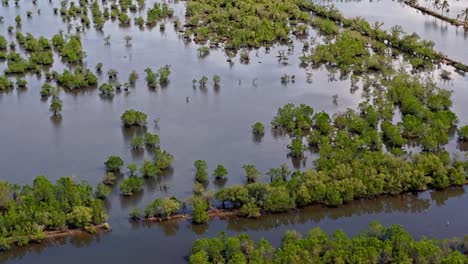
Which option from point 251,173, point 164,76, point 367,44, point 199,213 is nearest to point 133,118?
point 164,76

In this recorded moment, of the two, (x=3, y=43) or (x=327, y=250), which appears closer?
(x=327, y=250)

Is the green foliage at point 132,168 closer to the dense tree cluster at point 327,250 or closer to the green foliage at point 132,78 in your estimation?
the dense tree cluster at point 327,250

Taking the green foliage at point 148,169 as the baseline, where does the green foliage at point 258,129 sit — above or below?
above

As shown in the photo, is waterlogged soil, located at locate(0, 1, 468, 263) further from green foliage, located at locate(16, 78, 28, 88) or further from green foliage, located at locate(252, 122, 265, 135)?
green foliage, located at locate(16, 78, 28, 88)

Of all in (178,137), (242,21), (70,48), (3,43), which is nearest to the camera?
(178,137)

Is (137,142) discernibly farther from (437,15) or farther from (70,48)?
(437,15)

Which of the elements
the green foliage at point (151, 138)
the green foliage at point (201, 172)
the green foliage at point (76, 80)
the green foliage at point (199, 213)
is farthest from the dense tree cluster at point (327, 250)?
the green foliage at point (76, 80)

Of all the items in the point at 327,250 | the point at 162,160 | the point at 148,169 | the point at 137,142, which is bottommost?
the point at 327,250

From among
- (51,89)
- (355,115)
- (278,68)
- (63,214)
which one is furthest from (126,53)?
(63,214)
